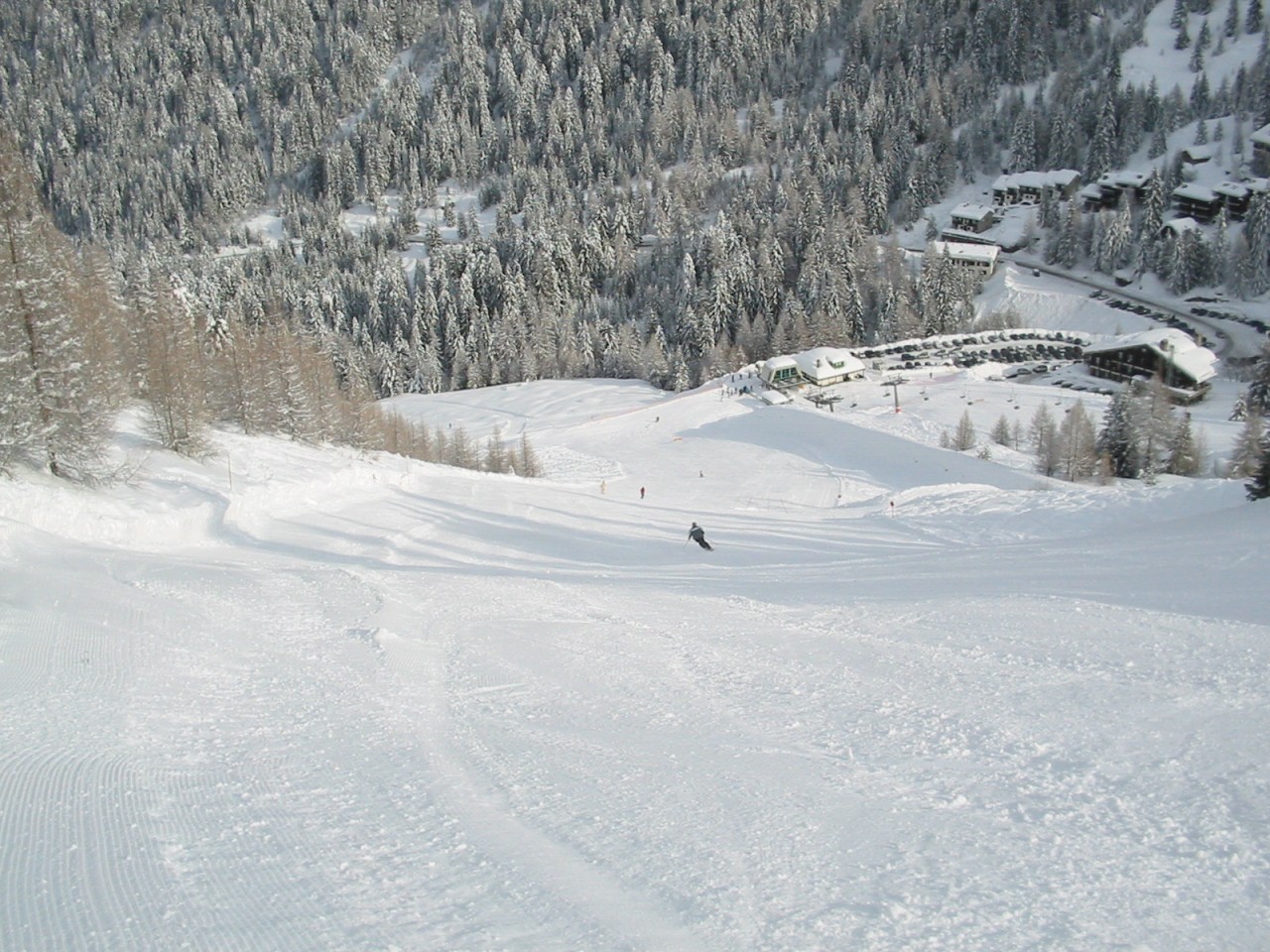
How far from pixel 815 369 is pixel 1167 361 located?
24.1 meters

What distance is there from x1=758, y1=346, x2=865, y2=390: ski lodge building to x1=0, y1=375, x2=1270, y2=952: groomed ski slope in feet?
153

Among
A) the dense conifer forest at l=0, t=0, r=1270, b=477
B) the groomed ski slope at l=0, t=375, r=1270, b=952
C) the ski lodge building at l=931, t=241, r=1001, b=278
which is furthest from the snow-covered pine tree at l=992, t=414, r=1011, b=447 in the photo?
the ski lodge building at l=931, t=241, r=1001, b=278

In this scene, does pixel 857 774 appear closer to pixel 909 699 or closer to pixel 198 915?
pixel 909 699

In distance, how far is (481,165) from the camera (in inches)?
5773

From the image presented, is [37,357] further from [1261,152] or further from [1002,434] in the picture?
[1261,152]

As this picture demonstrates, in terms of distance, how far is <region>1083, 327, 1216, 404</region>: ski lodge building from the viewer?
52.1 m

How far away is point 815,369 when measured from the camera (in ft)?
197

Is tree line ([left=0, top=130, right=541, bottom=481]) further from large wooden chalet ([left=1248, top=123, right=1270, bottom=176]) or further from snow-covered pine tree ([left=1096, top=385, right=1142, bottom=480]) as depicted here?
large wooden chalet ([left=1248, top=123, right=1270, bottom=176])

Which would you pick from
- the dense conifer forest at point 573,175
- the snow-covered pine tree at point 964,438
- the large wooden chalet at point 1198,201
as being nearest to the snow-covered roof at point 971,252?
the dense conifer forest at point 573,175

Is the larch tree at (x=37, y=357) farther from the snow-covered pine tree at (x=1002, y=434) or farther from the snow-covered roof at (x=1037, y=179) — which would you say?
the snow-covered roof at (x=1037, y=179)

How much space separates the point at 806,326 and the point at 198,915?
74607mm

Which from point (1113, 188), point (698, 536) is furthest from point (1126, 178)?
point (698, 536)

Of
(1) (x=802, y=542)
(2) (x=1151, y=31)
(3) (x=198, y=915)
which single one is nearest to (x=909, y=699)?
(3) (x=198, y=915)

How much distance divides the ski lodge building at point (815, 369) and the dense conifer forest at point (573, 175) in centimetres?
1082
